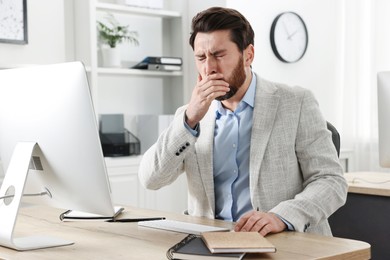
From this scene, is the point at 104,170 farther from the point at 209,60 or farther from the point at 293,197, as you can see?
the point at 293,197

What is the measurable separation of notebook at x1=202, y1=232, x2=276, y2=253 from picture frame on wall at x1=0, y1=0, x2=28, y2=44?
254cm

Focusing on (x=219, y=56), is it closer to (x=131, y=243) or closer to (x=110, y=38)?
(x=131, y=243)

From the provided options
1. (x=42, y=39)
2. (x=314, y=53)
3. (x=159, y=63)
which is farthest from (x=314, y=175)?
(x=314, y=53)

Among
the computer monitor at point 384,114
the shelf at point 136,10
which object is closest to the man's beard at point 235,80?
the computer monitor at point 384,114

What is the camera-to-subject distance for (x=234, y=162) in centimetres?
222

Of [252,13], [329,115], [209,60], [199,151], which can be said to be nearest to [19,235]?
[199,151]

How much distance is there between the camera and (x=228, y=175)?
87.7 inches

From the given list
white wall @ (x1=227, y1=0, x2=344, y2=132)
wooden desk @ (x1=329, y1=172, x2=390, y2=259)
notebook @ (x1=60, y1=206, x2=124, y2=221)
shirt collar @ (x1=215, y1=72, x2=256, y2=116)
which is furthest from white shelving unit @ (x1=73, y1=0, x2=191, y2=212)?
shirt collar @ (x1=215, y1=72, x2=256, y2=116)

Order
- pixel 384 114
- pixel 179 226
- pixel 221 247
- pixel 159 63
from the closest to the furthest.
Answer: pixel 221 247, pixel 179 226, pixel 384 114, pixel 159 63

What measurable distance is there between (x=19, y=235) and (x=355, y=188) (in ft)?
6.08

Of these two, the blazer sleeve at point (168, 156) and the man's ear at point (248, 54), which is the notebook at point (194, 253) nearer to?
the blazer sleeve at point (168, 156)

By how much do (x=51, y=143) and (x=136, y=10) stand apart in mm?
2728

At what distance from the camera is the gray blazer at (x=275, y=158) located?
211 centimetres

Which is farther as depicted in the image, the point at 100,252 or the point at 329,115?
the point at 329,115
